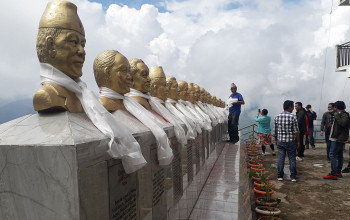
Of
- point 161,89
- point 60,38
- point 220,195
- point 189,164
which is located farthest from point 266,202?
point 60,38

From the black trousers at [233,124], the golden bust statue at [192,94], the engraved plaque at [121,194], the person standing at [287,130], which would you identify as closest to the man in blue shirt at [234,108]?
the black trousers at [233,124]

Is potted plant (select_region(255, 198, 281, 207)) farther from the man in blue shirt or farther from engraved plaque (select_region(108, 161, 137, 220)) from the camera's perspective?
the man in blue shirt

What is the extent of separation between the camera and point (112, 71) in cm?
290

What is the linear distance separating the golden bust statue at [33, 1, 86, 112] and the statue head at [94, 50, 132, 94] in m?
0.76

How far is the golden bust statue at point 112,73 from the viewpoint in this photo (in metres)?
2.90

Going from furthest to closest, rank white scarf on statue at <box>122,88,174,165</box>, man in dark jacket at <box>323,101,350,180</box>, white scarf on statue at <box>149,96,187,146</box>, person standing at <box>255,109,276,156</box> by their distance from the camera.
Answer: person standing at <box>255,109,276,156</box>, man in dark jacket at <box>323,101,350,180</box>, white scarf on statue at <box>149,96,187,146</box>, white scarf on statue at <box>122,88,174,165</box>

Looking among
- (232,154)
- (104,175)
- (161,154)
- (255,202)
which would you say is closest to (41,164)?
(104,175)

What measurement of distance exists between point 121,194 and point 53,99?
2.75 ft

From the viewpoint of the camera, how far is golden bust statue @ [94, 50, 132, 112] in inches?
114

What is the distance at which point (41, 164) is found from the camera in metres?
1.50

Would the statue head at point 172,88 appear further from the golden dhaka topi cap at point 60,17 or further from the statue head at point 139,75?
the golden dhaka topi cap at point 60,17

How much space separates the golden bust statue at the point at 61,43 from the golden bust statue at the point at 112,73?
29.7 inches

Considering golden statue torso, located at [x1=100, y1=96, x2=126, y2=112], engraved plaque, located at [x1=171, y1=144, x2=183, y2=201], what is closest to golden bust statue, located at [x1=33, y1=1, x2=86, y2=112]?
golden statue torso, located at [x1=100, y1=96, x2=126, y2=112]

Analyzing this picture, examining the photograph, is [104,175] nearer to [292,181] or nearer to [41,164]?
[41,164]
